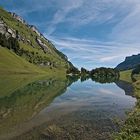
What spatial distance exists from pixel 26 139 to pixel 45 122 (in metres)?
9.70

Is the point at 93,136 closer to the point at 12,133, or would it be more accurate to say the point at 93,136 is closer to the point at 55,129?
the point at 55,129

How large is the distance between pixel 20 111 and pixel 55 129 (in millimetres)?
14037

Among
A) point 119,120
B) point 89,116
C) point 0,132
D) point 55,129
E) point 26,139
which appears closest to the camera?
point 26,139

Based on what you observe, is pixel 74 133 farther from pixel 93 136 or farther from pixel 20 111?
pixel 20 111

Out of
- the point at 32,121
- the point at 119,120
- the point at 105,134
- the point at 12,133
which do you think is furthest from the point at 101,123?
the point at 12,133

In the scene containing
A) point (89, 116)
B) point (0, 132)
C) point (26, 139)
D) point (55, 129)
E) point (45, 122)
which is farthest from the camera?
point (89, 116)

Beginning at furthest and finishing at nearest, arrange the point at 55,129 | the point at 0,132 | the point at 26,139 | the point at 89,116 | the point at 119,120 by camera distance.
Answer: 1. the point at 89,116
2. the point at 119,120
3. the point at 55,129
4. the point at 0,132
5. the point at 26,139

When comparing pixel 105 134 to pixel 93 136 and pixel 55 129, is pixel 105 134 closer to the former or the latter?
pixel 93 136

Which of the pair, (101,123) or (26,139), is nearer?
(26,139)

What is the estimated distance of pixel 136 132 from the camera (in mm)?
29609

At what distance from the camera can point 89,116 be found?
45.5m

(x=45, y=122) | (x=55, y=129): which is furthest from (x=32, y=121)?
(x=55, y=129)

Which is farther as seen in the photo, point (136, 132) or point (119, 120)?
point (119, 120)

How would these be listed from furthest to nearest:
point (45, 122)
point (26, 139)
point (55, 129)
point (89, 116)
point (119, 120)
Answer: point (89, 116) → point (119, 120) → point (45, 122) → point (55, 129) → point (26, 139)
